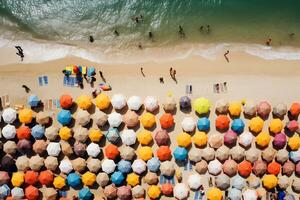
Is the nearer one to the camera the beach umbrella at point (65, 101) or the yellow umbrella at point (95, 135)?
the yellow umbrella at point (95, 135)

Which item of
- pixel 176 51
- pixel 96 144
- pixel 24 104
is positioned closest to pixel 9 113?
pixel 24 104

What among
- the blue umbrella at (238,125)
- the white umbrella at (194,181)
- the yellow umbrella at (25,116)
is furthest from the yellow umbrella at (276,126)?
the yellow umbrella at (25,116)

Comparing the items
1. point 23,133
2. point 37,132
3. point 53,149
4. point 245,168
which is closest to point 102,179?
point 53,149

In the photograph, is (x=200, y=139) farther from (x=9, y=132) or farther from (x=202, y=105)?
(x=9, y=132)

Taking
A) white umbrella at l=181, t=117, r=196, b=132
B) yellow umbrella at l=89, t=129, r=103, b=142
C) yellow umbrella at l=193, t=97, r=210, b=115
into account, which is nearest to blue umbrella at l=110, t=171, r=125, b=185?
yellow umbrella at l=89, t=129, r=103, b=142

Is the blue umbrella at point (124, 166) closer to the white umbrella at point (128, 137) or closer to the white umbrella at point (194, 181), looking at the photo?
the white umbrella at point (128, 137)

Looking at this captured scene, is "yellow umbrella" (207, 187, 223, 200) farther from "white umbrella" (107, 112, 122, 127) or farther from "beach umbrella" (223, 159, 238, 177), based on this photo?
"white umbrella" (107, 112, 122, 127)

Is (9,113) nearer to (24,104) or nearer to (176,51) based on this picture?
(24,104)
